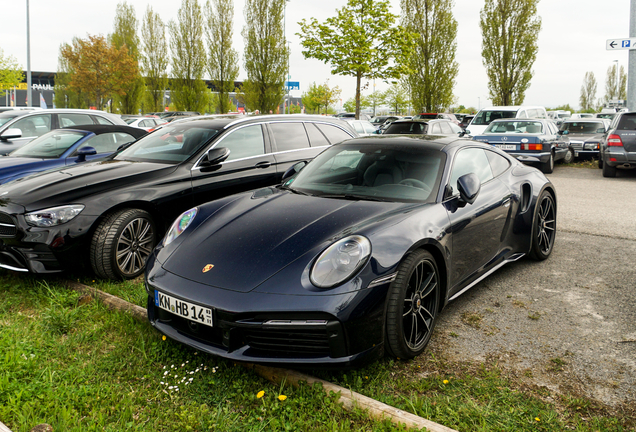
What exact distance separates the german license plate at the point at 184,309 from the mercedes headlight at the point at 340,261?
61cm

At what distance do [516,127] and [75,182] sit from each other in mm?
12020

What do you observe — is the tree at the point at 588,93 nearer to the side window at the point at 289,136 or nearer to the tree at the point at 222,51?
the tree at the point at 222,51

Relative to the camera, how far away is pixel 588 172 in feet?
45.9

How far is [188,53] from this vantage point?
40938mm

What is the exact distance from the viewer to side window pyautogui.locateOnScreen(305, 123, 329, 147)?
6531 millimetres

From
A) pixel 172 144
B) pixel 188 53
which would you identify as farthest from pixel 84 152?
pixel 188 53

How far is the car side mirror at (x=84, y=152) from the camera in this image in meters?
6.46

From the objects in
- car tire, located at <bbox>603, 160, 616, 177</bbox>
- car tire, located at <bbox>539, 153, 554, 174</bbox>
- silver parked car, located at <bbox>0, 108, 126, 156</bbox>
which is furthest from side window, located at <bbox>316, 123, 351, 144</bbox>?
car tire, located at <bbox>603, 160, 616, 177</bbox>

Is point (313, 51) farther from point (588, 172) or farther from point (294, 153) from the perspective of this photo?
point (294, 153)

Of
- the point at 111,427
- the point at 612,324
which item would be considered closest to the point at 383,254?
the point at 111,427

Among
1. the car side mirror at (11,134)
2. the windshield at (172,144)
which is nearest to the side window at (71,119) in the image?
the car side mirror at (11,134)

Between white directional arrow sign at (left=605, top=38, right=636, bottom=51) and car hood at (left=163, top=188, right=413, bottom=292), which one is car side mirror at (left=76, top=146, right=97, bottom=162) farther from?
white directional arrow sign at (left=605, top=38, right=636, bottom=51)

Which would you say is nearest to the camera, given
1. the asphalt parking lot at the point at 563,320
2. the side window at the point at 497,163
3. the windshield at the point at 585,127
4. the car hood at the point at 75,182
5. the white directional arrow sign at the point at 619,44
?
the asphalt parking lot at the point at 563,320

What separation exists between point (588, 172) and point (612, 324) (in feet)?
38.5
